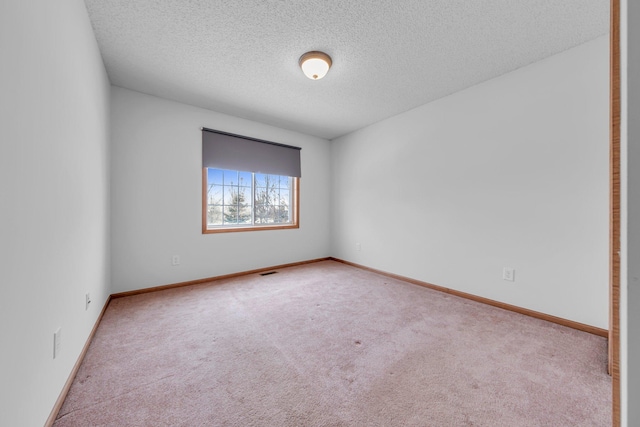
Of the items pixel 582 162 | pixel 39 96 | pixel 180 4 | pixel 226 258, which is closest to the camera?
pixel 39 96

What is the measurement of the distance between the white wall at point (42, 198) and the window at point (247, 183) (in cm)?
162

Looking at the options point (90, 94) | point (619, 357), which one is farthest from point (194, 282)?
point (619, 357)

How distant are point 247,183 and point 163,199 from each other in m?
1.21

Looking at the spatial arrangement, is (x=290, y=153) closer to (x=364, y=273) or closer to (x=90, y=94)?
(x=364, y=273)

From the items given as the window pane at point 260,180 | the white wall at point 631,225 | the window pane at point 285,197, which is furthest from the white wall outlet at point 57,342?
the window pane at point 285,197

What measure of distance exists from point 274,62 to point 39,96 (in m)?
1.75

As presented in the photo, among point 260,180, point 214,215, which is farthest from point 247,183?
point 214,215

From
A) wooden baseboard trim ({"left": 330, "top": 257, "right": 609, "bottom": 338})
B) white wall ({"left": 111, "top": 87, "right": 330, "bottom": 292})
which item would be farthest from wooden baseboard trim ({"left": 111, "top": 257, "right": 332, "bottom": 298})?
wooden baseboard trim ({"left": 330, "top": 257, "right": 609, "bottom": 338})

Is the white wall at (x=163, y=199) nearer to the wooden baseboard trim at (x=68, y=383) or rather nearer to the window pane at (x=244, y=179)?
the window pane at (x=244, y=179)

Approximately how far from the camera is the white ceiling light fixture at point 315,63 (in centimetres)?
217

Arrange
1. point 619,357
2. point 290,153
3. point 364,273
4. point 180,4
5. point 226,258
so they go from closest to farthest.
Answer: point 619,357
point 180,4
point 226,258
point 364,273
point 290,153

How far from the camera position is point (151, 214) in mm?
2990

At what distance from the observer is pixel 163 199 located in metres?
3.07

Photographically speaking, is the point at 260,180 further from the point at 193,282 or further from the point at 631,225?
the point at 631,225
